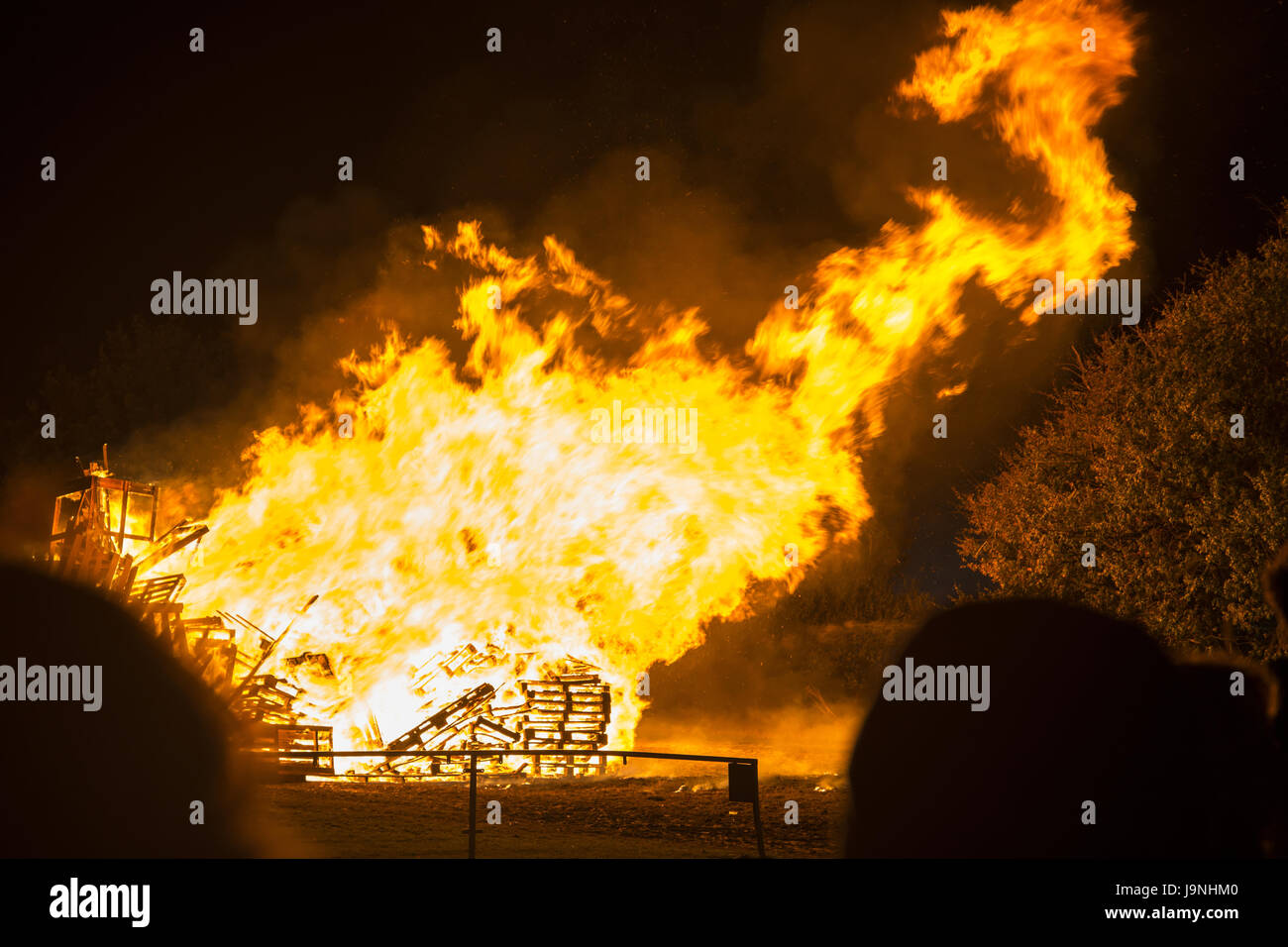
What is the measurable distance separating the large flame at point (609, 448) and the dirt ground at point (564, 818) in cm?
222

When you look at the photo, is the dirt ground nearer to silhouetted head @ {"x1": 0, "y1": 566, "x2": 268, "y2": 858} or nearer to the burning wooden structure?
the burning wooden structure

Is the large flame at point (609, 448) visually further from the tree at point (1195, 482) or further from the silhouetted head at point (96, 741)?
the silhouetted head at point (96, 741)

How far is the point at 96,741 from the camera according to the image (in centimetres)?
442

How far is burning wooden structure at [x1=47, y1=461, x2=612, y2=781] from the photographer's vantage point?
1617 cm

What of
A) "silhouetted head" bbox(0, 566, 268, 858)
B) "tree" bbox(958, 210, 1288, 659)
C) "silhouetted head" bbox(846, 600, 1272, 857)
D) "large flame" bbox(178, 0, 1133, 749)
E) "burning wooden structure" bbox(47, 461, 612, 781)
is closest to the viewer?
"silhouetted head" bbox(846, 600, 1272, 857)

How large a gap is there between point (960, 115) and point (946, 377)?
161 inches

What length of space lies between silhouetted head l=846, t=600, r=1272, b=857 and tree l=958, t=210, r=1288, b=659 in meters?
19.9

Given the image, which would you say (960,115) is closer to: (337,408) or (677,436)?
(677,436)

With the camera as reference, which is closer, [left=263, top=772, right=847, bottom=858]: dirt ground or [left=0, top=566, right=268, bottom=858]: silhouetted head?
[left=0, top=566, right=268, bottom=858]: silhouetted head

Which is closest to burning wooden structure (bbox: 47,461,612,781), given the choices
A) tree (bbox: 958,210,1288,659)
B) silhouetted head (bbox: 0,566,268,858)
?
tree (bbox: 958,210,1288,659)

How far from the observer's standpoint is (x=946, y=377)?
17.3 m

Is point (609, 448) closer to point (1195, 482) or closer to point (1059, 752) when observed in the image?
point (1195, 482)

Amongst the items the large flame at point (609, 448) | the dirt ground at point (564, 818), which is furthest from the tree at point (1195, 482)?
the dirt ground at point (564, 818)

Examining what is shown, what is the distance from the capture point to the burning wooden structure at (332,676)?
637 inches
